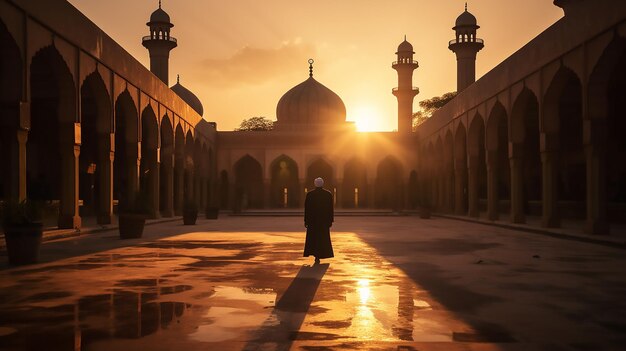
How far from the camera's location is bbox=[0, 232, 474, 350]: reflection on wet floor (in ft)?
16.1

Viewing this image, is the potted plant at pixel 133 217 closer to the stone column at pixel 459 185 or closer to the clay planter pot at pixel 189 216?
the clay planter pot at pixel 189 216

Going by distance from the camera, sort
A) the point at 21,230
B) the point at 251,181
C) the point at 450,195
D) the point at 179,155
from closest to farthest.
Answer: the point at 21,230, the point at 179,155, the point at 450,195, the point at 251,181

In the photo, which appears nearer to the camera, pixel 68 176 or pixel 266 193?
pixel 68 176

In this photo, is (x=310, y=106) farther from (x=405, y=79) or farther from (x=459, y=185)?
(x=459, y=185)

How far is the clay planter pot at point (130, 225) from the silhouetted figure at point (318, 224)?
6.90 m

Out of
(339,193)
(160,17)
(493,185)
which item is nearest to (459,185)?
(493,185)

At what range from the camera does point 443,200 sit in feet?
116

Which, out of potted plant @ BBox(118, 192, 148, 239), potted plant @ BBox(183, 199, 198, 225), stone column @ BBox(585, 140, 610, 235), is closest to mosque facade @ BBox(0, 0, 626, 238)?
stone column @ BBox(585, 140, 610, 235)

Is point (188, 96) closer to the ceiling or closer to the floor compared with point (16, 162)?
closer to the ceiling

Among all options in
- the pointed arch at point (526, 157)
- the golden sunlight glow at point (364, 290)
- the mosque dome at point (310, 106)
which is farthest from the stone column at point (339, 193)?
the golden sunlight glow at point (364, 290)

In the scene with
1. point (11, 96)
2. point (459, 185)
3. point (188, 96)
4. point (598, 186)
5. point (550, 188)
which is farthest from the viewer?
point (188, 96)

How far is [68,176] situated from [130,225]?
10.1ft

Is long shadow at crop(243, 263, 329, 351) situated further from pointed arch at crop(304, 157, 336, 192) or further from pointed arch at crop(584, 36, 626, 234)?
pointed arch at crop(304, 157, 336, 192)

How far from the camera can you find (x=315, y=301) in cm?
656
